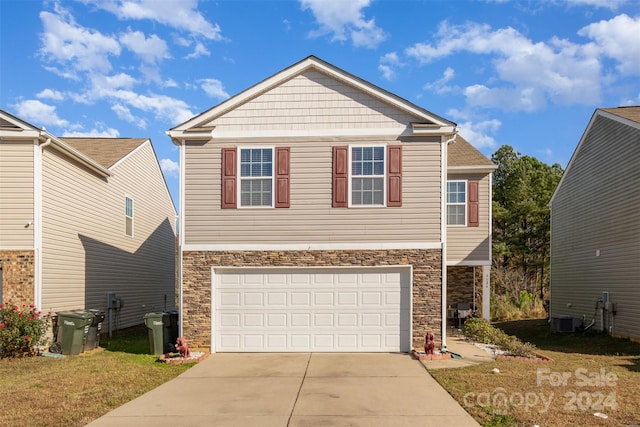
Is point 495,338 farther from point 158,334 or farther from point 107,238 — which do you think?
point 107,238

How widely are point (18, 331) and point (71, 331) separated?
3.83ft

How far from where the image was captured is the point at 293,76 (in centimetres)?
1308

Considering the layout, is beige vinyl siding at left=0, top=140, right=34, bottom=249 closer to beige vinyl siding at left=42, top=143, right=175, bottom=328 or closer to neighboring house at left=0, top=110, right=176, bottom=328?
neighboring house at left=0, top=110, right=176, bottom=328

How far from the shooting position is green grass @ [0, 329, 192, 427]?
7365 millimetres

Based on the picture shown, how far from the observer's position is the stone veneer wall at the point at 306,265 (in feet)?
41.2

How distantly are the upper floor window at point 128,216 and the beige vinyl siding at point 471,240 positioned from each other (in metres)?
10.7

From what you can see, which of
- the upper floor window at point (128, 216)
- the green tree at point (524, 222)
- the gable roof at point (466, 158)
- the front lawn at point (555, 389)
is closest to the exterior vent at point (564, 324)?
the front lawn at point (555, 389)

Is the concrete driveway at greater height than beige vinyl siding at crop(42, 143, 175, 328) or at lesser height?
lesser

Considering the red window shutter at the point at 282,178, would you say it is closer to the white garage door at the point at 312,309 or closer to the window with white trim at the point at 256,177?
the window with white trim at the point at 256,177

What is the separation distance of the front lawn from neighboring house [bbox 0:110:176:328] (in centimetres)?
957

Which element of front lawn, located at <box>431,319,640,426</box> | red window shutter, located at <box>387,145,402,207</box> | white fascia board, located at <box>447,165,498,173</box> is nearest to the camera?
front lawn, located at <box>431,319,640,426</box>

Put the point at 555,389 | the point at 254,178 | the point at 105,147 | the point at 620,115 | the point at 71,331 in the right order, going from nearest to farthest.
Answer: the point at 555,389 < the point at 71,331 < the point at 254,178 < the point at 620,115 < the point at 105,147

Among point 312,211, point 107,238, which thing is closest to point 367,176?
point 312,211

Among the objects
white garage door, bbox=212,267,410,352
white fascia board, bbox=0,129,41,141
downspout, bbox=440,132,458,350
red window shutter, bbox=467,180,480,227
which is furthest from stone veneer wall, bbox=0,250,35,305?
red window shutter, bbox=467,180,480,227
